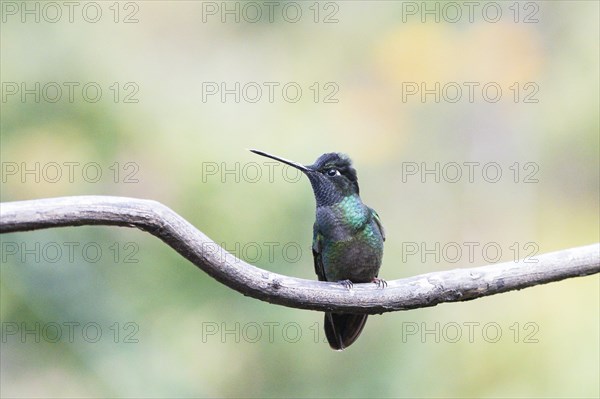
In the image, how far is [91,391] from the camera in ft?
16.0

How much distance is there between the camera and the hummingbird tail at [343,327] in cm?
310

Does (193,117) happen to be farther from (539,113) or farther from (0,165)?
(539,113)

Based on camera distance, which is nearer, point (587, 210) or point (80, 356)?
point (80, 356)

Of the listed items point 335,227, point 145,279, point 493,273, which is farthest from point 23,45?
point 493,273

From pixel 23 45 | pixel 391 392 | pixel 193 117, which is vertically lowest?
pixel 391 392

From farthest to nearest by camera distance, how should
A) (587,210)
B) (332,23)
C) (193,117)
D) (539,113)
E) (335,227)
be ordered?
(332,23)
(539,113)
(587,210)
(193,117)
(335,227)

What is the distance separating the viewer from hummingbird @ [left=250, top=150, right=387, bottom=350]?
2.95 metres

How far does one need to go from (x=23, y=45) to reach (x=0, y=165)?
1.00m

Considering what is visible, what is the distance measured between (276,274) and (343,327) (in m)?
0.91

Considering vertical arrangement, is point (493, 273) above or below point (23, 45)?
below

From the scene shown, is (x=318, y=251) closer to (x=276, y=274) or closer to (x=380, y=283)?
(x=380, y=283)

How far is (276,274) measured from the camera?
231cm

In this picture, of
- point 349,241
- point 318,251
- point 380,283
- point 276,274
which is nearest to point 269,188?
point 318,251

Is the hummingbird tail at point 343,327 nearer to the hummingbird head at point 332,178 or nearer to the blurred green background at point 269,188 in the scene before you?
the hummingbird head at point 332,178
